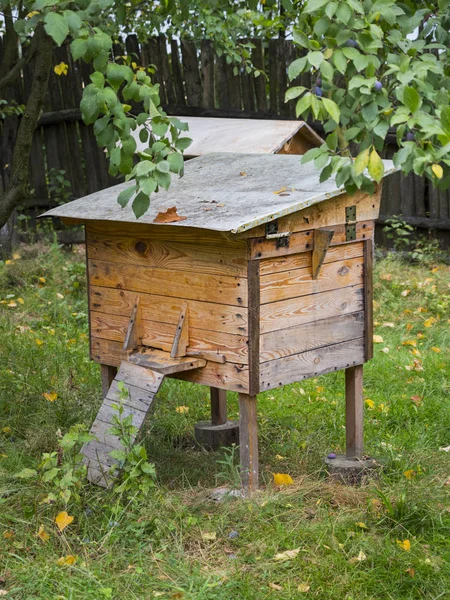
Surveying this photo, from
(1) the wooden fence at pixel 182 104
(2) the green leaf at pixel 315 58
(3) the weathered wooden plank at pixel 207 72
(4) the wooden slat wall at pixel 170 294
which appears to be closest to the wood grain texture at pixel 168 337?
(4) the wooden slat wall at pixel 170 294

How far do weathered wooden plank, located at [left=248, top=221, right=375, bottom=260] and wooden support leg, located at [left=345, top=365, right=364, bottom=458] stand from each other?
26.7 inches

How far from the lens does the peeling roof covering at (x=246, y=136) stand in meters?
4.53

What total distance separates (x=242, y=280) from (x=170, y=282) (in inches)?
17.3

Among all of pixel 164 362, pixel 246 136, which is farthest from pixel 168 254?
pixel 246 136

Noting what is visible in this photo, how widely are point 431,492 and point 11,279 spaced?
15.9 ft

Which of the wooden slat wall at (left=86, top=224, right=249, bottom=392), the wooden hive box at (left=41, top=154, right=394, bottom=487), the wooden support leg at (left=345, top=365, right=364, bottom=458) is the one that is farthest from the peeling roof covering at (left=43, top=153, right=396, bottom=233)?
the wooden support leg at (left=345, top=365, right=364, bottom=458)

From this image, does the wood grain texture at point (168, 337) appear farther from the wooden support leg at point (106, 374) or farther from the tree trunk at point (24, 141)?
the tree trunk at point (24, 141)

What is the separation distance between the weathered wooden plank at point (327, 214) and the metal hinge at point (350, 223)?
2 centimetres

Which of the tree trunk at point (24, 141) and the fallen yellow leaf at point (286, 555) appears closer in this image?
the fallen yellow leaf at point (286, 555)

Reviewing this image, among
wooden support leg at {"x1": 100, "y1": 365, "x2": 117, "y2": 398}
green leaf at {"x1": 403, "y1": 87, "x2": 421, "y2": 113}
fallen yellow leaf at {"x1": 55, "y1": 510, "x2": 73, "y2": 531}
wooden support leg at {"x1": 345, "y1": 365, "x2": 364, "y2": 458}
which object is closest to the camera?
green leaf at {"x1": 403, "y1": 87, "x2": 421, "y2": 113}

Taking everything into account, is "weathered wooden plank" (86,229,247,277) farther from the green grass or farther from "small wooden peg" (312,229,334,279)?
the green grass

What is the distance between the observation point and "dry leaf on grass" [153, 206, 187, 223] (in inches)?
134

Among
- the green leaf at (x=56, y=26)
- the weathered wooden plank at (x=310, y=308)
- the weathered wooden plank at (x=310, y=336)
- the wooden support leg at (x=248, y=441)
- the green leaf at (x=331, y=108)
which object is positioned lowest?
the wooden support leg at (x=248, y=441)

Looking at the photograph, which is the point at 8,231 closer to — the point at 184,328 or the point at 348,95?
the point at 184,328
